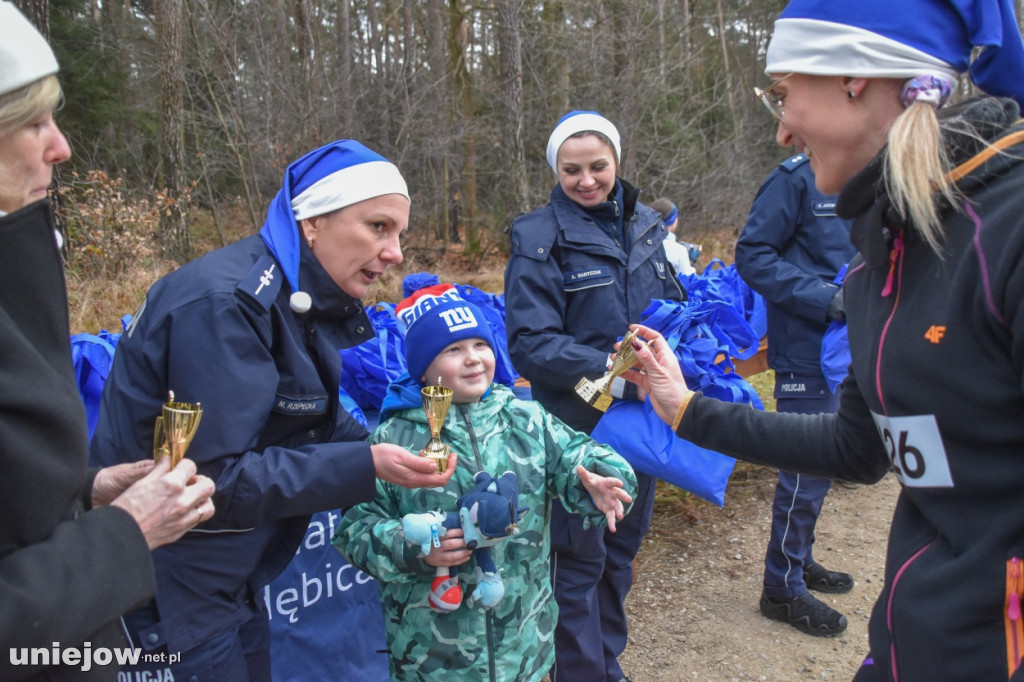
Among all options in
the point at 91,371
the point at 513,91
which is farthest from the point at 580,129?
the point at 513,91

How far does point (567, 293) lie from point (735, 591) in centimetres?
232

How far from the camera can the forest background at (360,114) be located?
1023 centimetres

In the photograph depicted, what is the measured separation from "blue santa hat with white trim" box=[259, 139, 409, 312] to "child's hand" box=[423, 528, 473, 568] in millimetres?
859

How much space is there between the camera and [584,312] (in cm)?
360

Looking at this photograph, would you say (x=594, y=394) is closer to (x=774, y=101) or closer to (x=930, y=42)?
(x=774, y=101)

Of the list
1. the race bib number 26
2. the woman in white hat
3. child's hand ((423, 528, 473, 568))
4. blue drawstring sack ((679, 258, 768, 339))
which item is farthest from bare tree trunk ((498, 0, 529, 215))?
the race bib number 26

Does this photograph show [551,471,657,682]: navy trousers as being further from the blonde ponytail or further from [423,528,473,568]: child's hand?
the blonde ponytail

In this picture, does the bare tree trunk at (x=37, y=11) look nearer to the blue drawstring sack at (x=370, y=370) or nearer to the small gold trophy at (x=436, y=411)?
the blue drawstring sack at (x=370, y=370)

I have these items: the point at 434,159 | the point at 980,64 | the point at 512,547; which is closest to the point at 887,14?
the point at 980,64

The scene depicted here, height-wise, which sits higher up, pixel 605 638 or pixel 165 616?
pixel 165 616

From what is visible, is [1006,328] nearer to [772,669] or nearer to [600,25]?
[772,669]

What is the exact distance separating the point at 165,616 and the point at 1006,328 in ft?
7.01

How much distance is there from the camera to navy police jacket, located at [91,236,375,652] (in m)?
2.04

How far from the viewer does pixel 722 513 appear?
18.9ft
